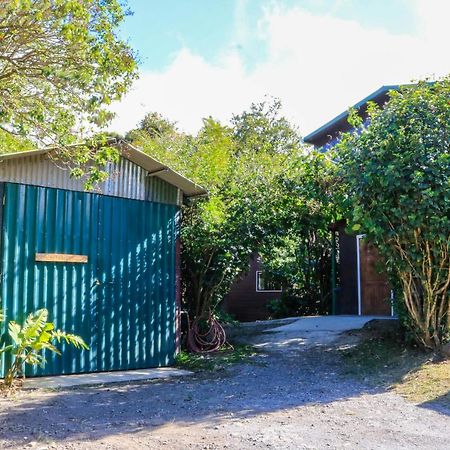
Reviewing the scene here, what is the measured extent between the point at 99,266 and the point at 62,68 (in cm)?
327

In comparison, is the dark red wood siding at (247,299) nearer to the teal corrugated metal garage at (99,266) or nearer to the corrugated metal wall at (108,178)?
the teal corrugated metal garage at (99,266)

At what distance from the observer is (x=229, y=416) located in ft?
19.9

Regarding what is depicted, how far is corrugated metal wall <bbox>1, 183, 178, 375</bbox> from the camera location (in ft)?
26.3

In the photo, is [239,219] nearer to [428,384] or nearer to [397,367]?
[397,367]

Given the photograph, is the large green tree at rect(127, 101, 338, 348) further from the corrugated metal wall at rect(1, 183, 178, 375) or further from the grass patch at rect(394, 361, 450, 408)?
the grass patch at rect(394, 361, 450, 408)

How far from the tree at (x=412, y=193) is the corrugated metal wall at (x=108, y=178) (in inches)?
134

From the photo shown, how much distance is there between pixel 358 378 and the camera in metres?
8.37

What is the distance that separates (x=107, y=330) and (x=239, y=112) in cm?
2669

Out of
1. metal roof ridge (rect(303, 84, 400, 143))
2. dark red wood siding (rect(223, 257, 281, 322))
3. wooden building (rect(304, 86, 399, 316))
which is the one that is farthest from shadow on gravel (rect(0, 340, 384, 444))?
metal roof ridge (rect(303, 84, 400, 143))

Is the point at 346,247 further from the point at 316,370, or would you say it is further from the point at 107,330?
the point at 107,330

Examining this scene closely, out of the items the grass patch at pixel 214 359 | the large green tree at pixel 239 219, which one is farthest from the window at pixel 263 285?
the grass patch at pixel 214 359

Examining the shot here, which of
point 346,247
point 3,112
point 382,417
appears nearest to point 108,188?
point 3,112

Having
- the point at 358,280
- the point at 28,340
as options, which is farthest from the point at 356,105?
the point at 28,340

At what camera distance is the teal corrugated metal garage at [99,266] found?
8023 mm
